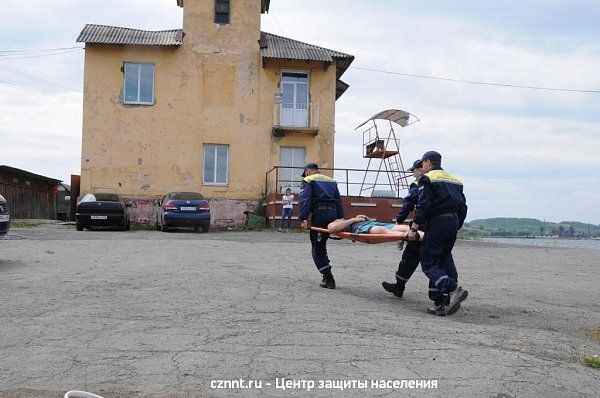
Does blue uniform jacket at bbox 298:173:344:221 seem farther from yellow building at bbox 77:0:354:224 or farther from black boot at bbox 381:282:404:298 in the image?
yellow building at bbox 77:0:354:224

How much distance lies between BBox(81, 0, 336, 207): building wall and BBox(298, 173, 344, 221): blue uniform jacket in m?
17.8

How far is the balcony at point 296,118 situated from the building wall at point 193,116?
28 centimetres

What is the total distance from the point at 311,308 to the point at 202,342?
187 cm

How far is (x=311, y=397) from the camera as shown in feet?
13.2

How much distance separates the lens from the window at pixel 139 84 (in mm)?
26266

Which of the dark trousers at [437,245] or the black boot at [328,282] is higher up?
the dark trousers at [437,245]

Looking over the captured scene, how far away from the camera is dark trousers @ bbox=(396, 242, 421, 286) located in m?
7.95

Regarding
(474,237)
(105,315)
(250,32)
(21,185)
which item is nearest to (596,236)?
(474,237)

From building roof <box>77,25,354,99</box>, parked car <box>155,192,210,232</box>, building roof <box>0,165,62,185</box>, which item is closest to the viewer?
parked car <box>155,192,210,232</box>

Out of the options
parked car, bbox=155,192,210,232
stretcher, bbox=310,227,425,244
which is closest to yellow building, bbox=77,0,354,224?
parked car, bbox=155,192,210,232

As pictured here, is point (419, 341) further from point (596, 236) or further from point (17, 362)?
point (596, 236)

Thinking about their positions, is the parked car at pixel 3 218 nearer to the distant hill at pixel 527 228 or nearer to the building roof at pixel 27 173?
the distant hill at pixel 527 228

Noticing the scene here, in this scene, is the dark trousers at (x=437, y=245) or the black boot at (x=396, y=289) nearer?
the dark trousers at (x=437, y=245)

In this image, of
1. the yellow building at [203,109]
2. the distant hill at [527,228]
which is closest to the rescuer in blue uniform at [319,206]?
the distant hill at [527,228]
